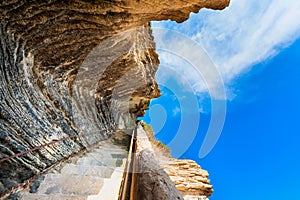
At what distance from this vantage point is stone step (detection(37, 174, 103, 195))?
115 inches

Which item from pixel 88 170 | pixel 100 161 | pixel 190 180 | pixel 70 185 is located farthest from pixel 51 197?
pixel 190 180

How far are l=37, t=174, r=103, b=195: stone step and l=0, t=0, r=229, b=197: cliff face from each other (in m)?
0.28

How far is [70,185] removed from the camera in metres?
3.05

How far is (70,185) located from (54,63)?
8.84ft

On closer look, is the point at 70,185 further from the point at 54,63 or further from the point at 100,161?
the point at 54,63

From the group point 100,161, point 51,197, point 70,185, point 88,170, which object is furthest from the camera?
point 100,161

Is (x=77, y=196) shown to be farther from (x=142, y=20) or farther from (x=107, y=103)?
(x=107, y=103)

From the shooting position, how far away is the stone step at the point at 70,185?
2.92 meters

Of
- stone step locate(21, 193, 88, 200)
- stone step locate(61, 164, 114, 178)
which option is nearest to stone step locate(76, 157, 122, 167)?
stone step locate(61, 164, 114, 178)

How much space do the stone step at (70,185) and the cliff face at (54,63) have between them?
0.91ft

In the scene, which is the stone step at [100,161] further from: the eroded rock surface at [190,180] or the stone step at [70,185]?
the eroded rock surface at [190,180]

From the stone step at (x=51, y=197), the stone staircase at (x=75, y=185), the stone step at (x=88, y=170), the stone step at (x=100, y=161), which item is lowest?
the stone step at (x=51, y=197)

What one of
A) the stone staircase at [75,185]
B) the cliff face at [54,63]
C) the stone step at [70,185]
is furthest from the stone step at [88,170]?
the stone step at [70,185]

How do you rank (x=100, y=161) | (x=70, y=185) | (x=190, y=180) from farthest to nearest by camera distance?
(x=100, y=161) < (x=190, y=180) < (x=70, y=185)
